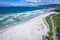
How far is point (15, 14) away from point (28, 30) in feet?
1.46

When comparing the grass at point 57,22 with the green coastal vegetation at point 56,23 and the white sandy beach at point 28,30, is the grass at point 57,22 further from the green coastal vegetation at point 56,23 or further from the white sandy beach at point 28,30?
the white sandy beach at point 28,30

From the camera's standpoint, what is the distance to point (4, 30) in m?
2.89

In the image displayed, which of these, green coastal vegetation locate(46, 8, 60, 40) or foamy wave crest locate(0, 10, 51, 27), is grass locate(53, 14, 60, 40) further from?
foamy wave crest locate(0, 10, 51, 27)

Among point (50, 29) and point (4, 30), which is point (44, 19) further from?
point (4, 30)

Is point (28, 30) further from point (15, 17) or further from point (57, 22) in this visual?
point (57, 22)

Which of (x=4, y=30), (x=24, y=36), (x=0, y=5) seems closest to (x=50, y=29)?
(x=24, y=36)

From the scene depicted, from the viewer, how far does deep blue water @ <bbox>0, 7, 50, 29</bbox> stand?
9.78ft

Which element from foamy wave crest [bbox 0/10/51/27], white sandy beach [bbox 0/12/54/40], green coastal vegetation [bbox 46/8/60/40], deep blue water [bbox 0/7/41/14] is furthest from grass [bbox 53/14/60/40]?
deep blue water [bbox 0/7/41/14]

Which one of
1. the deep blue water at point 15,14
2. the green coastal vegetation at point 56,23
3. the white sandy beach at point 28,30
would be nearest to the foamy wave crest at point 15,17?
the deep blue water at point 15,14

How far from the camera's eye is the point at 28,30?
2984 mm

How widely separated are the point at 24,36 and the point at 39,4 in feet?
2.59

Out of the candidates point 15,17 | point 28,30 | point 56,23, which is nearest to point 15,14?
point 15,17

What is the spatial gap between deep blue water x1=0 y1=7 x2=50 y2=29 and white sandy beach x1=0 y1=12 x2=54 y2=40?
11 centimetres

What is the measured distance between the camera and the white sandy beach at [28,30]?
2895 millimetres
